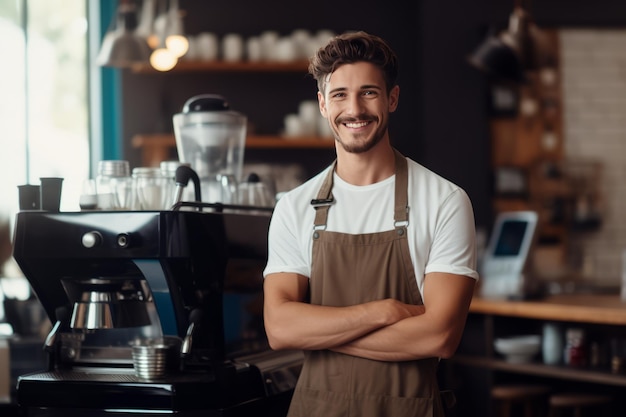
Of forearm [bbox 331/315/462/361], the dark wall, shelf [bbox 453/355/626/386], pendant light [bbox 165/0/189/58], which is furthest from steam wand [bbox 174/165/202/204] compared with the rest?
the dark wall

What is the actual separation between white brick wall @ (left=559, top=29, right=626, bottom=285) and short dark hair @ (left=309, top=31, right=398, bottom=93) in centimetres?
542

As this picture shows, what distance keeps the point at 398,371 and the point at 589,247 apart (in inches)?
214

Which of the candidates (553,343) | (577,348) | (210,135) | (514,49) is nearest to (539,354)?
(553,343)

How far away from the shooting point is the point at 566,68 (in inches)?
277

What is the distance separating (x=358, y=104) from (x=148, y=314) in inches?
31.8

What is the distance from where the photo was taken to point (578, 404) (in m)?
4.11

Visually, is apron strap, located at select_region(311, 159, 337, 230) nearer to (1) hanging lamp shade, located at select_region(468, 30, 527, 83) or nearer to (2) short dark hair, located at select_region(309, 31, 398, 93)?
(2) short dark hair, located at select_region(309, 31, 398, 93)

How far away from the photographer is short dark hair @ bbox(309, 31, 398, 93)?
189 cm

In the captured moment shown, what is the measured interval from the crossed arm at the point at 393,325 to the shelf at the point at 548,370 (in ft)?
7.31

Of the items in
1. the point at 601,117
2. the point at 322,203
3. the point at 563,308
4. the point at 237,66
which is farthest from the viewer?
the point at 601,117

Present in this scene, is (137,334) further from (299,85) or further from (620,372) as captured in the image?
(299,85)

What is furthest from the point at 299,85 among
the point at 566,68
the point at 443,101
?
the point at 566,68

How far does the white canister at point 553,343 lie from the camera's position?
4.20 m

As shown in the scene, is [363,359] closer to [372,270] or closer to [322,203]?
[372,270]
